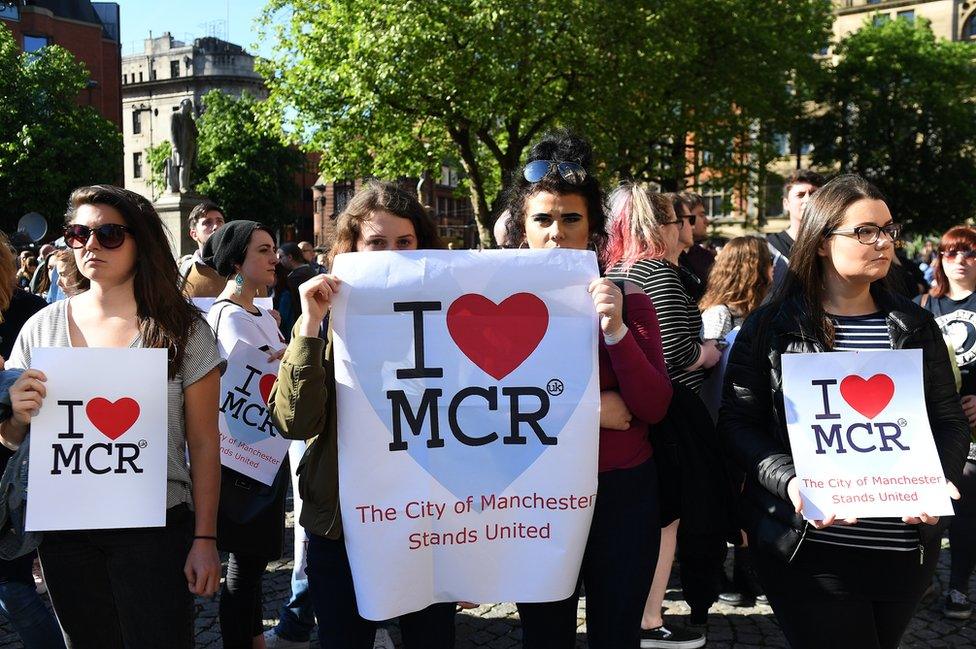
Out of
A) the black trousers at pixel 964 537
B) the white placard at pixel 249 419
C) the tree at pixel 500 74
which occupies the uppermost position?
the tree at pixel 500 74

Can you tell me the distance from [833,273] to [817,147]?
136ft

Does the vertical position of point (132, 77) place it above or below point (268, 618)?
above

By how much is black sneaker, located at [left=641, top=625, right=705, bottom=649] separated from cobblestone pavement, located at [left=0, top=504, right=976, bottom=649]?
0.33 feet

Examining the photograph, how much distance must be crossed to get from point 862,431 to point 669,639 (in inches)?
89.1

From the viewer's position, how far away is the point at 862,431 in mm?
2547

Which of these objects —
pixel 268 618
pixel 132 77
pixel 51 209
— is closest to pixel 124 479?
pixel 268 618

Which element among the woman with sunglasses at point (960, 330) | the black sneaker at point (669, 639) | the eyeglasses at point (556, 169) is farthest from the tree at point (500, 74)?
the eyeglasses at point (556, 169)

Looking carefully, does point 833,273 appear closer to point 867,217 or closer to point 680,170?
point 867,217

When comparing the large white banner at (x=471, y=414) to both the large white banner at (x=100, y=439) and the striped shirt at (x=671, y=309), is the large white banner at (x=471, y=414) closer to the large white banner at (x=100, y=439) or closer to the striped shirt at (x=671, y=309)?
the large white banner at (x=100, y=439)

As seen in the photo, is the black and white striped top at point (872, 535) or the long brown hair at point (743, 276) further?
the long brown hair at point (743, 276)

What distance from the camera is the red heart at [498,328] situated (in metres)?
2.56

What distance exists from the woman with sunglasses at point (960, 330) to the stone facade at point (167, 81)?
248 ft

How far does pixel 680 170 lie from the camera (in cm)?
2658

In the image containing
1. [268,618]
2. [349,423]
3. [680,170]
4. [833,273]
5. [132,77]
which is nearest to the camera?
[349,423]
